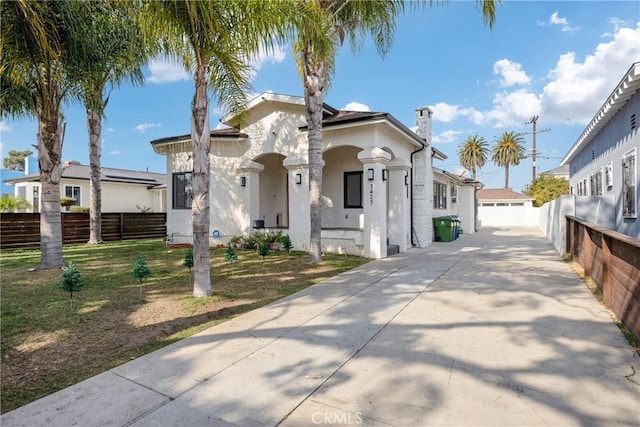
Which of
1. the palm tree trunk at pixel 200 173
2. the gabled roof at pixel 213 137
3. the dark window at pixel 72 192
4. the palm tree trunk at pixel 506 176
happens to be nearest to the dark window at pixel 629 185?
the palm tree trunk at pixel 200 173

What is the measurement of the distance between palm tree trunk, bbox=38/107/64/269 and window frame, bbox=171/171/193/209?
5.07 metres

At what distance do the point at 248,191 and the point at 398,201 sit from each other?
5.39m

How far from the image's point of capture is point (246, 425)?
239 centimetres

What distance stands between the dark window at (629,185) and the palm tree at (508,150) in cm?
3778

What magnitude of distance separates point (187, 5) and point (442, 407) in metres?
5.83

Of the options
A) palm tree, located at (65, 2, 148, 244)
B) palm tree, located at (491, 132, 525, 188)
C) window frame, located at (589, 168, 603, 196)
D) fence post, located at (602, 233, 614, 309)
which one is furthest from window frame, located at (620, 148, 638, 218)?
palm tree, located at (491, 132, 525, 188)

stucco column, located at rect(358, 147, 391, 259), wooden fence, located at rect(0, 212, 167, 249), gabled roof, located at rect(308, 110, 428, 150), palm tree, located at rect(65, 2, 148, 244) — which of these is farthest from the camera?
wooden fence, located at rect(0, 212, 167, 249)

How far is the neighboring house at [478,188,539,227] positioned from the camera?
30203 millimetres

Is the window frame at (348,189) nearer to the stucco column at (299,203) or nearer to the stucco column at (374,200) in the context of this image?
the stucco column at (299,203)

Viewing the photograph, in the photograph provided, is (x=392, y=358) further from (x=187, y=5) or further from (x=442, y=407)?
(x=187, y=5)

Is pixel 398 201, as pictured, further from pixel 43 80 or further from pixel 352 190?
pixel 43 80

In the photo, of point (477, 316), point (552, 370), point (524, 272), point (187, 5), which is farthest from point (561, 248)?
point (187, 5)

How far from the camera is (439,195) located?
57.8 ft

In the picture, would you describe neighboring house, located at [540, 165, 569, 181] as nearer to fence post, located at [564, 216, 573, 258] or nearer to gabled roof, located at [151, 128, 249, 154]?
fence post, located at [564, 216, 573, 258]
